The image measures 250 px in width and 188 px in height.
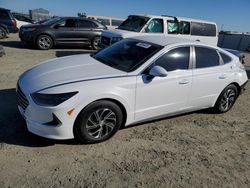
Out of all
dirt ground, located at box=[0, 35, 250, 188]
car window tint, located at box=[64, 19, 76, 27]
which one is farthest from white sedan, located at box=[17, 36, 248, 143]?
car window tint, located at box=[64, 19, 76, 27]

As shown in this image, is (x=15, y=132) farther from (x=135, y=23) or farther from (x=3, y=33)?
(x=3, y=33)

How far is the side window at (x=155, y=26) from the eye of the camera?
10773 mm

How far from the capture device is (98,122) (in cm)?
396

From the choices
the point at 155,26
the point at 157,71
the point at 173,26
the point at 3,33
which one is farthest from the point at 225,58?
the point at 3,33

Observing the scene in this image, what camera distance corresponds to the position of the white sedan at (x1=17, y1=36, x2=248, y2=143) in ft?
12.0

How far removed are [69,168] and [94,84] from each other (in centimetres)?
118

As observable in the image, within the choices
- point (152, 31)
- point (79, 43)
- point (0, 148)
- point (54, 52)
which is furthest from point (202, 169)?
point (79, 43)

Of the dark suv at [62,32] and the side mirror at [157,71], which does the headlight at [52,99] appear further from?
the dark suv at [62,32]

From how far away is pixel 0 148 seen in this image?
3.73m

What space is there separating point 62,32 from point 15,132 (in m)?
9.24

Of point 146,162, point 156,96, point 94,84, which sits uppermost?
point 94,84

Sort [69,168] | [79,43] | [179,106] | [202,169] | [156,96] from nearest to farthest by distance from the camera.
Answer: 1. [69,168]
2. [202,169]
3. [156,96]
4. [179,106]
5. [79,43]

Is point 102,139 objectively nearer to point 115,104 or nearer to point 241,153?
point 115,104

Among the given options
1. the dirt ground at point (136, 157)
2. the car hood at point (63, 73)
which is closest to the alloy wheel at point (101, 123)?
the dirt ground at point (136, 157)
